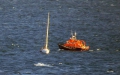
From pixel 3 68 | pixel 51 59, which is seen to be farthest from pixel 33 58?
pixel 3 68

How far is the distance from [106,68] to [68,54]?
19983mm

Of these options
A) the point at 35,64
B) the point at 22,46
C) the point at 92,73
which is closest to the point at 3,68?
the point at 35,64

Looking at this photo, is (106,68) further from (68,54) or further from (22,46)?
(22,46)

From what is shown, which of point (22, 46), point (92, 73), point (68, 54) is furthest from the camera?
point (22, 46)

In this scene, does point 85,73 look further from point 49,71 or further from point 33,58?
point 33,58

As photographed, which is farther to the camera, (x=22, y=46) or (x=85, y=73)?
(x=22, y=46)

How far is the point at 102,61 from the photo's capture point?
176 metres

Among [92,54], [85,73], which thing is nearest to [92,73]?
[85,73]

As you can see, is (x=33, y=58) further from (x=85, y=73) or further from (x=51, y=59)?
(x=85, y=73)

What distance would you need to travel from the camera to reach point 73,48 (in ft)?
Result: 623

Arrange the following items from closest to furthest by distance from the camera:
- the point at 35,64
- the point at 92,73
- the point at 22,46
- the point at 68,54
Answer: the point at 92,73 → the point at 35,64 → the point at 68,54 → the point at 22,46

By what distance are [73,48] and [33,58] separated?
15.4 meters

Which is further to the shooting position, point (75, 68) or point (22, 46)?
point (22, 46)

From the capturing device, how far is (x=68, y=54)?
604ft
